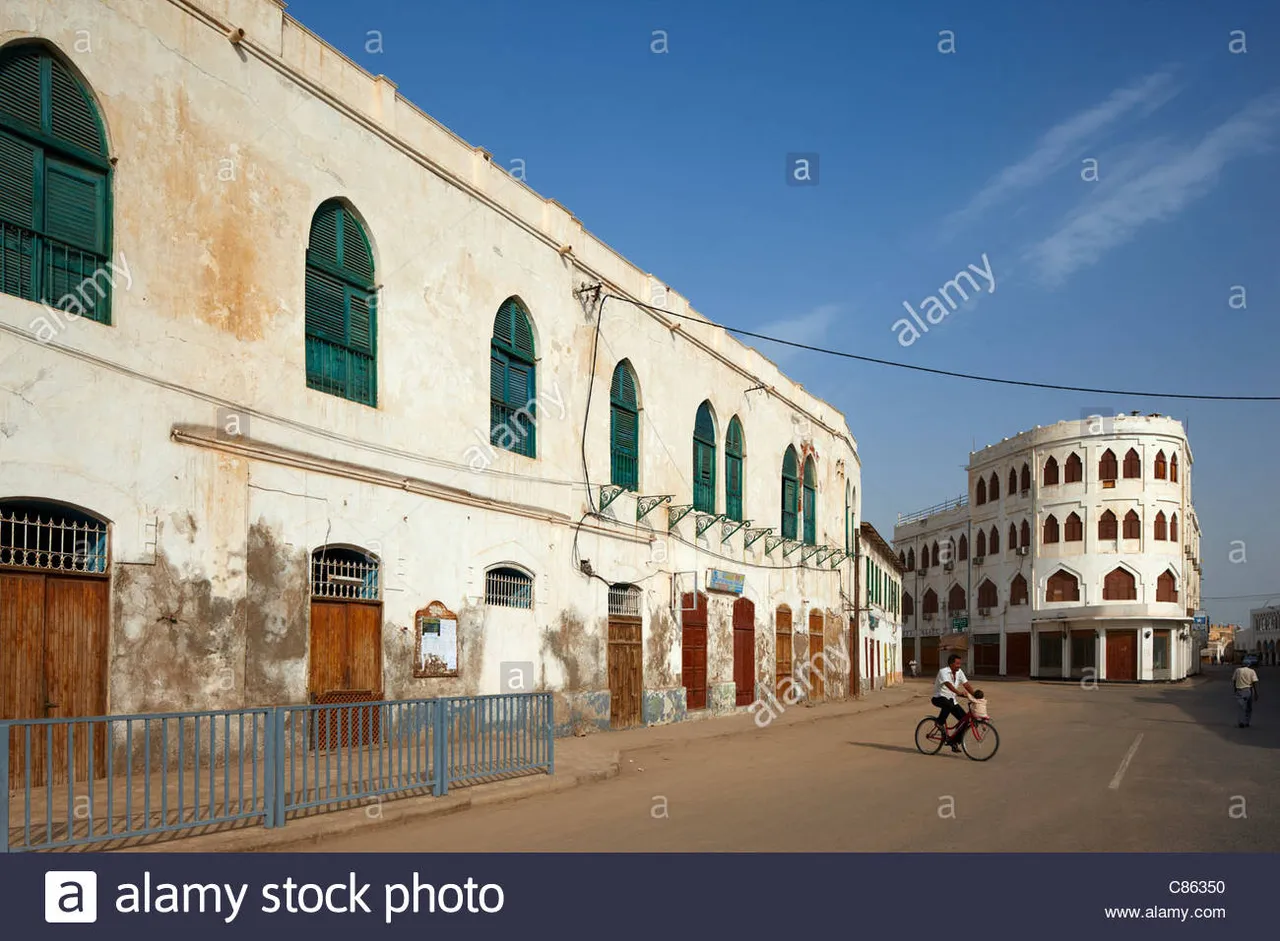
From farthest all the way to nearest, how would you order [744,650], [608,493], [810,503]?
[810,503], [744,650], [608,493]

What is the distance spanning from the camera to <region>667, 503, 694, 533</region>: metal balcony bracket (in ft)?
75.6

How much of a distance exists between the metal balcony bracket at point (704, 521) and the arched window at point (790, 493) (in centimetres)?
577

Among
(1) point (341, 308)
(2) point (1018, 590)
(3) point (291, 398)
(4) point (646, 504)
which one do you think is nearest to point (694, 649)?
(4) point (646, 504)

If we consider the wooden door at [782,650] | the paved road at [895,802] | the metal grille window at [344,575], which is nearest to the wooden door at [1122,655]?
the wooden door at [782,650]

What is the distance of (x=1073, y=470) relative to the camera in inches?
2163

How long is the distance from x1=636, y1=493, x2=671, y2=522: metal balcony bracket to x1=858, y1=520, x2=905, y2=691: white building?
1957 cm

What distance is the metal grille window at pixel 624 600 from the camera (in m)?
Answer: 20.9

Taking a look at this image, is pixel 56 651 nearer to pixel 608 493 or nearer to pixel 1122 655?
pixel 608 493

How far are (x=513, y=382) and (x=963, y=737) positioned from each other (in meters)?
9.22

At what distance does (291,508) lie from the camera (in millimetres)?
13141

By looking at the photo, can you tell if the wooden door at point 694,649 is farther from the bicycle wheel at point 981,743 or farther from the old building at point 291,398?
the bicycle wheel at point 981,743
